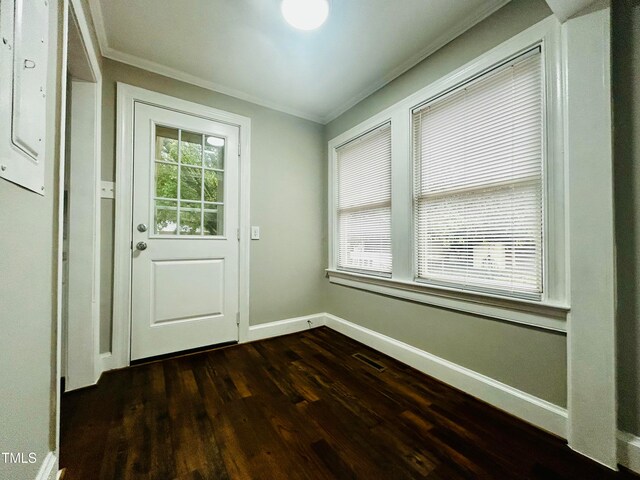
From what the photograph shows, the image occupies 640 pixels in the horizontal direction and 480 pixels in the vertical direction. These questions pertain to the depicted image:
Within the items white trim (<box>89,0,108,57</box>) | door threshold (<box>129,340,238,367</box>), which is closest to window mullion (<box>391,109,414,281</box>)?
door threshold (<box>129,340,238,367</box>)

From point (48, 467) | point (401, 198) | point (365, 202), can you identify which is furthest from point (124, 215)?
point (401, 198)

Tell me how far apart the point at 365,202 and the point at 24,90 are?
215 centimetres

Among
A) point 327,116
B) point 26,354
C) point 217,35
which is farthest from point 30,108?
point 327,116

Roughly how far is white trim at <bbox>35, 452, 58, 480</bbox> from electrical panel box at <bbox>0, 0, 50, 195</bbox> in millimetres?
979

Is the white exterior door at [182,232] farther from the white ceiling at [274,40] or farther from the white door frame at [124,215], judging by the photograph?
the white ceiling at [274,40]

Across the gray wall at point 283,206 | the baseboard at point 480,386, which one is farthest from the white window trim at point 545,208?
the gray wall at point 283,206

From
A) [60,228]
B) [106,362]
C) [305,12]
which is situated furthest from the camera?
[106,362]

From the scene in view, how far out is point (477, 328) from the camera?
1.55 metres

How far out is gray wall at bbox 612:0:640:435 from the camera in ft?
3.53

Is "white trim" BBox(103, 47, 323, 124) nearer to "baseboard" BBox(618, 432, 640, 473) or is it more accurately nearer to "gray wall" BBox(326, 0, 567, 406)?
"gray wall" BBox(326, 0, 567, 406)

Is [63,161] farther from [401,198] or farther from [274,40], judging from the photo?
[401,198]

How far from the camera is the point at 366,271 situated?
94.8 inches

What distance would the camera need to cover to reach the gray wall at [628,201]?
3.53 feet

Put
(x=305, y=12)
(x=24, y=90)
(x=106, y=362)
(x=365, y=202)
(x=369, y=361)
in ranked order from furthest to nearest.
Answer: (x=365, y=202) < (x=369, y=361) < (x=106, y=362) < (x=305, y=12) < (x=24, y=90)
